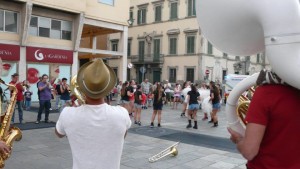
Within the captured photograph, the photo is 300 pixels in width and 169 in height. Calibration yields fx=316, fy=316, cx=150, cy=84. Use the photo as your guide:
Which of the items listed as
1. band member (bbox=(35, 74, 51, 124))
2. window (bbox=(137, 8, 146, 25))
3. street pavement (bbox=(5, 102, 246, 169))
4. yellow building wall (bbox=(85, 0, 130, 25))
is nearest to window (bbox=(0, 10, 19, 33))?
yellow building wall (bbox=(85, 0, 130, 25))

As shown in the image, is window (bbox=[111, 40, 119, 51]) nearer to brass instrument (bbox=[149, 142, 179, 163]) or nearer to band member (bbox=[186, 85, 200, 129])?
band member (bbox=[186, 85, 200, 129])

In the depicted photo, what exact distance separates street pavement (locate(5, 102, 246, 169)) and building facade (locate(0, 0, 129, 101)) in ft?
33.8

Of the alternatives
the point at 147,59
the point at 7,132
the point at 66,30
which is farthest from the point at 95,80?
the point at 147,59

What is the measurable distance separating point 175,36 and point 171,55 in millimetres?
2182

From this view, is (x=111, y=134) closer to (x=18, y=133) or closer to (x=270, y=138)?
(x=270, y=138)

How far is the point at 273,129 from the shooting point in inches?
69.6

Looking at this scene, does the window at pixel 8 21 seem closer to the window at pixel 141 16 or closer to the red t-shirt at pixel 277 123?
the red t-shirt at pixel 277 123

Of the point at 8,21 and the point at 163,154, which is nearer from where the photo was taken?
the point at 163,154

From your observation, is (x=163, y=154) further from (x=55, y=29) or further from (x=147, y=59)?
(x=147, y=59)

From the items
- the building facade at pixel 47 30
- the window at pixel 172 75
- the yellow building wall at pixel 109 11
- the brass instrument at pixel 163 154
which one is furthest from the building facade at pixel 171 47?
the brass instrument at pixel 163 154

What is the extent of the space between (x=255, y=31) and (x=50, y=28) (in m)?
20.3

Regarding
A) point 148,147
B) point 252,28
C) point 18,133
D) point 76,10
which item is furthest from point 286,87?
point 76,10

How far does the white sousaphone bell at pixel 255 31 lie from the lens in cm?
150

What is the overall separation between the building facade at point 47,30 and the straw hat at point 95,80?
1657 cm
